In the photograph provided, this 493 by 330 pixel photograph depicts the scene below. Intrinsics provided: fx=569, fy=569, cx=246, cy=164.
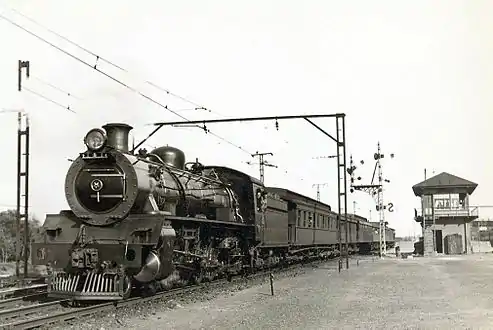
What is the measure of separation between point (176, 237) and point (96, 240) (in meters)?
2.21

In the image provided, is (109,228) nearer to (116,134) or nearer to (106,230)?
(106,230)

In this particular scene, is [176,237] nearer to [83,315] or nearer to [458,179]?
[83,315]

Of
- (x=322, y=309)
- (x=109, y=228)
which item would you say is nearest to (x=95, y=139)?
(x=109, y=228)

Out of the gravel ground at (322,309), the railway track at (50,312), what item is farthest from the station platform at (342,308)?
the railway track at (50,312)

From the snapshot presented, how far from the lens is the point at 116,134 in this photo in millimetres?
13430

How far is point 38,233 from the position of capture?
1295cm

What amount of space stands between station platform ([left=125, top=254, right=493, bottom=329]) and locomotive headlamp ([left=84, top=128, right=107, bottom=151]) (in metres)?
4.05

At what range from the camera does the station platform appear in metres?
10.0

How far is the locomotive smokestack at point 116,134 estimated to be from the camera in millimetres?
13350

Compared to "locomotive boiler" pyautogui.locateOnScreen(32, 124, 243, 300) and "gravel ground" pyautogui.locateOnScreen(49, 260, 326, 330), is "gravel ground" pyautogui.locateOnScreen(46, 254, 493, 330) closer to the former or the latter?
"gravel ground" pyautogui.locateOnScreen(49, 260, 326, 330)

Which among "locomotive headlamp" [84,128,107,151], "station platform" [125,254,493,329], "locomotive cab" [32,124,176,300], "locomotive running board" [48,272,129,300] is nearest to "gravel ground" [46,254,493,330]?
"station platform" [125,254,493,329]

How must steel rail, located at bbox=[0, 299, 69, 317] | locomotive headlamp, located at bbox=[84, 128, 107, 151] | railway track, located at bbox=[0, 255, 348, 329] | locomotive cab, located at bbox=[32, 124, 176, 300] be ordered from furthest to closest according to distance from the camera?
locomotive headlamp, located at bbox=[84, 128, 107, 151], locomotive cab, located at bbox=[32, 124, 176, 300], steel rail, located at bbox=[0, 299, 69, 317], railway track, located at bbox=[0, 255, 348, 329]

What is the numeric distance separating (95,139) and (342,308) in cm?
663

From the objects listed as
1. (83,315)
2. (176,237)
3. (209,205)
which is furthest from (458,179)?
(83,315)
